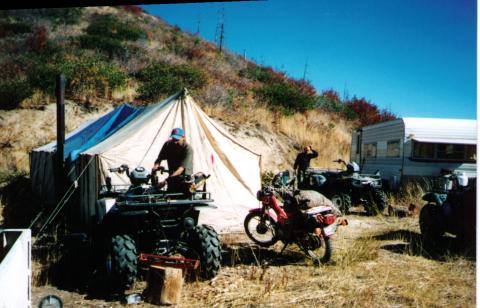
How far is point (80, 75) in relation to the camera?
33.2 ft

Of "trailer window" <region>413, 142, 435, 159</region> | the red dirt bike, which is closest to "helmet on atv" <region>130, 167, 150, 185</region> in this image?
the red dirt bike

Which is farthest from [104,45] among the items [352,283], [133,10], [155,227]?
[352,283]

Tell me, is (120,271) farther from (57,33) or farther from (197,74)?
(57,33)

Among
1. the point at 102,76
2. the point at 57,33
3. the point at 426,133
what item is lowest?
the point at 426,133

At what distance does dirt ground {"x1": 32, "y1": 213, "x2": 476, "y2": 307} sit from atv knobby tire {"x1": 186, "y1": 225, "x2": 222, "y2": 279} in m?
0.12

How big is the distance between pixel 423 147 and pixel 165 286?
18.1 ft

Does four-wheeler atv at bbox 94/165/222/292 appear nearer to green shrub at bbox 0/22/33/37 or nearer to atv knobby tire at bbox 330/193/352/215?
atv knobby tire at bbox 330/193/352/215

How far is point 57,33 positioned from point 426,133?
10.7m

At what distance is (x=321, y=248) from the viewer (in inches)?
158

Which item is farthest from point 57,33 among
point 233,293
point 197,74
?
point 233,293

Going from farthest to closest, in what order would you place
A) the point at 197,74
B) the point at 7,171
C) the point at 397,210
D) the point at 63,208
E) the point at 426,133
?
the point at 197,74 < the point at 7,171 < the point at 426,133 < the point at 397,210 < the point at 63,208

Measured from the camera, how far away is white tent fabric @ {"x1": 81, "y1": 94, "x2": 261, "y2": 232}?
5.10 meters

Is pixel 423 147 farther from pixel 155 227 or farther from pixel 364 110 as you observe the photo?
pixel 155 227

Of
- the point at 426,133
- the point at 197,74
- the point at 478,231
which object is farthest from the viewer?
the point at 197,74
